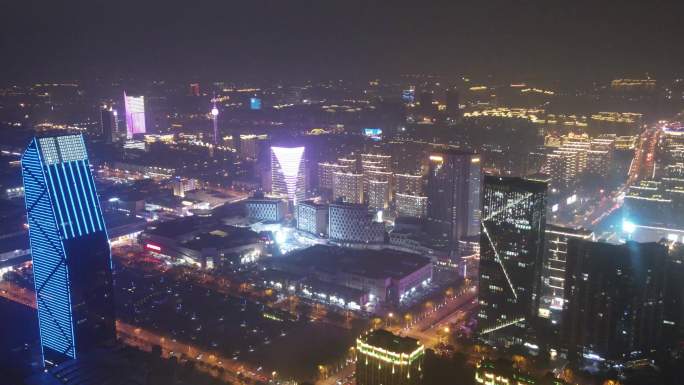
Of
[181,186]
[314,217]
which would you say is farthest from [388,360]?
[181,186]

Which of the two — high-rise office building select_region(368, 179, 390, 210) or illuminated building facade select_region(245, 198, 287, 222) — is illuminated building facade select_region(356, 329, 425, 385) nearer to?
illuminated building facade select_region(245, 198, 287, 222)

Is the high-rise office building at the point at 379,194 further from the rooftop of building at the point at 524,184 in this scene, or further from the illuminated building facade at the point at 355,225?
the rooftop of building at the point at 524,184

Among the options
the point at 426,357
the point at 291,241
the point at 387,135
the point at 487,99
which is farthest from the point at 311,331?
the point at 487,99

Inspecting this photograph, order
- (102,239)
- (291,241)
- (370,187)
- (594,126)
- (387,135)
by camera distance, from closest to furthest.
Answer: (102,239) → (291,241) → (370,187) → (594,126) → (387,135)

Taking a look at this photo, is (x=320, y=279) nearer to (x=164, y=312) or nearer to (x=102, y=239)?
(x=164, y=312)

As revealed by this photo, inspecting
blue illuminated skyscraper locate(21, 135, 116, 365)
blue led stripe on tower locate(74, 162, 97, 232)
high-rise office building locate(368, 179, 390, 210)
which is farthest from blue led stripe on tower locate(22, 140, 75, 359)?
high-rise office building locate(368, 179, 390, 210)

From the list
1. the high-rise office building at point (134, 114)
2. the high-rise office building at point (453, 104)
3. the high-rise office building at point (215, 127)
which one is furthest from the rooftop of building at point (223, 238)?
the high-rise office building at point (134, 114)
